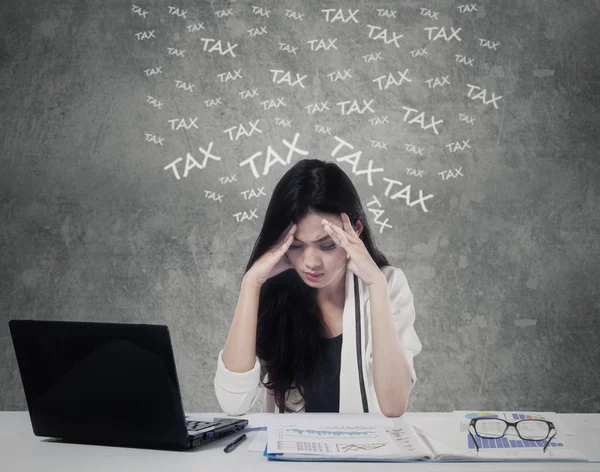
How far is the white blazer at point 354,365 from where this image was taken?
1.75m

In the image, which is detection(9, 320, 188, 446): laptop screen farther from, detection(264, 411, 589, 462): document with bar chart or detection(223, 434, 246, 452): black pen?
detection(264, 411, 589, 462): document with bar chart

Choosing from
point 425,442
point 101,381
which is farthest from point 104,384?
point 425,442

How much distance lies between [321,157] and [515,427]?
185 centimetres

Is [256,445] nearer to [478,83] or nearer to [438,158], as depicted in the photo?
[438,158]

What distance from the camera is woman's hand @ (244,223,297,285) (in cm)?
186

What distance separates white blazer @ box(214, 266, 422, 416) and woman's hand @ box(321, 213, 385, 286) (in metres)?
0.13

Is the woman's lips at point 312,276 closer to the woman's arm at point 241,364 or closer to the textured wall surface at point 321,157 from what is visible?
the woman's arm at point 241,364

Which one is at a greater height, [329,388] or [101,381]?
[101,381]

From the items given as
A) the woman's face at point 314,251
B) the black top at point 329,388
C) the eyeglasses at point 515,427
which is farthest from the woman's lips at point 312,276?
the eyeglasses at point 515,427

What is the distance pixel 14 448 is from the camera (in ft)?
3.95

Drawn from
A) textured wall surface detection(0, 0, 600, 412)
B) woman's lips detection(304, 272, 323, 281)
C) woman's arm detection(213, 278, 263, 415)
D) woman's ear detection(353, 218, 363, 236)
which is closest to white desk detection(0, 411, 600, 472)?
woman's arm detection(213, 278, 263, 415)

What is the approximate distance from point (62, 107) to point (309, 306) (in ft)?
5.40

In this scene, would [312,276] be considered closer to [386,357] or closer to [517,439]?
[386,357]

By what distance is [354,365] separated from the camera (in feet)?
6.20
